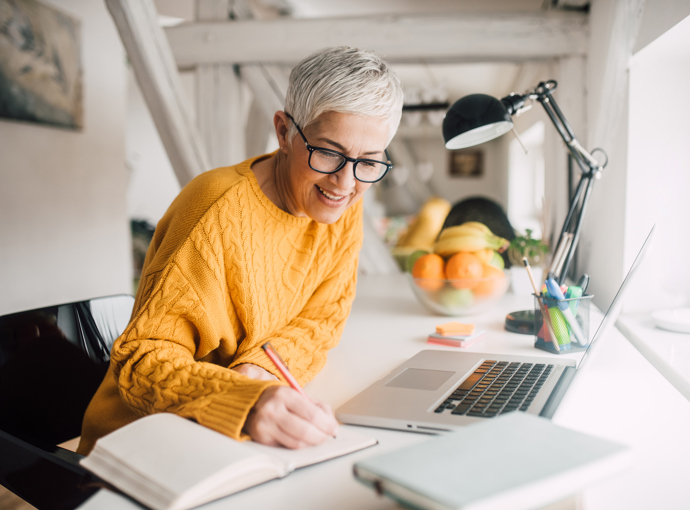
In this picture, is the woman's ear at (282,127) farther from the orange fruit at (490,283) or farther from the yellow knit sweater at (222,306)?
the orange fruit at (490,283)

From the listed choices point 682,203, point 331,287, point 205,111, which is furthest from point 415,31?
point 331,287

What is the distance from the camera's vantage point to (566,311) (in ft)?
3.74

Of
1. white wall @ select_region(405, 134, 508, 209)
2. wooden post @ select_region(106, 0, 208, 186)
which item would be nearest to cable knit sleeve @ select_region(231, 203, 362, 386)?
wooden post @ select_region(106, 0, 208, 186)

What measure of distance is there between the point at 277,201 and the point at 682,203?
116 centimetres

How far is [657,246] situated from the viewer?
59.1 inches

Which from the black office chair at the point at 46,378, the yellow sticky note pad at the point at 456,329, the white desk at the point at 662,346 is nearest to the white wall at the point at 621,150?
the white desk at the point at 662,346

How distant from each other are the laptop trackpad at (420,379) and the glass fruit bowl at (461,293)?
49cm

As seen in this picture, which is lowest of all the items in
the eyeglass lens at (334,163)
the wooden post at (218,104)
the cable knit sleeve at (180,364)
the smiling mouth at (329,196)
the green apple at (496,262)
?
the cable knit sleeve at (180,364)

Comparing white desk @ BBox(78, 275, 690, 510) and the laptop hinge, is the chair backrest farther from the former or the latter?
the laptop hinge

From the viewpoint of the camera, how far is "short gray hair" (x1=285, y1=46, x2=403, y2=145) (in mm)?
955

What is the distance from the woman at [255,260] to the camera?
2.83 ft

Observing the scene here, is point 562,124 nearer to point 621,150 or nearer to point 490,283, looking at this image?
point 621,150

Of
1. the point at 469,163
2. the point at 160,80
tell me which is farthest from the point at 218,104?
the point at 469,163

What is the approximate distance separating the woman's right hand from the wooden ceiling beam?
1.84m
